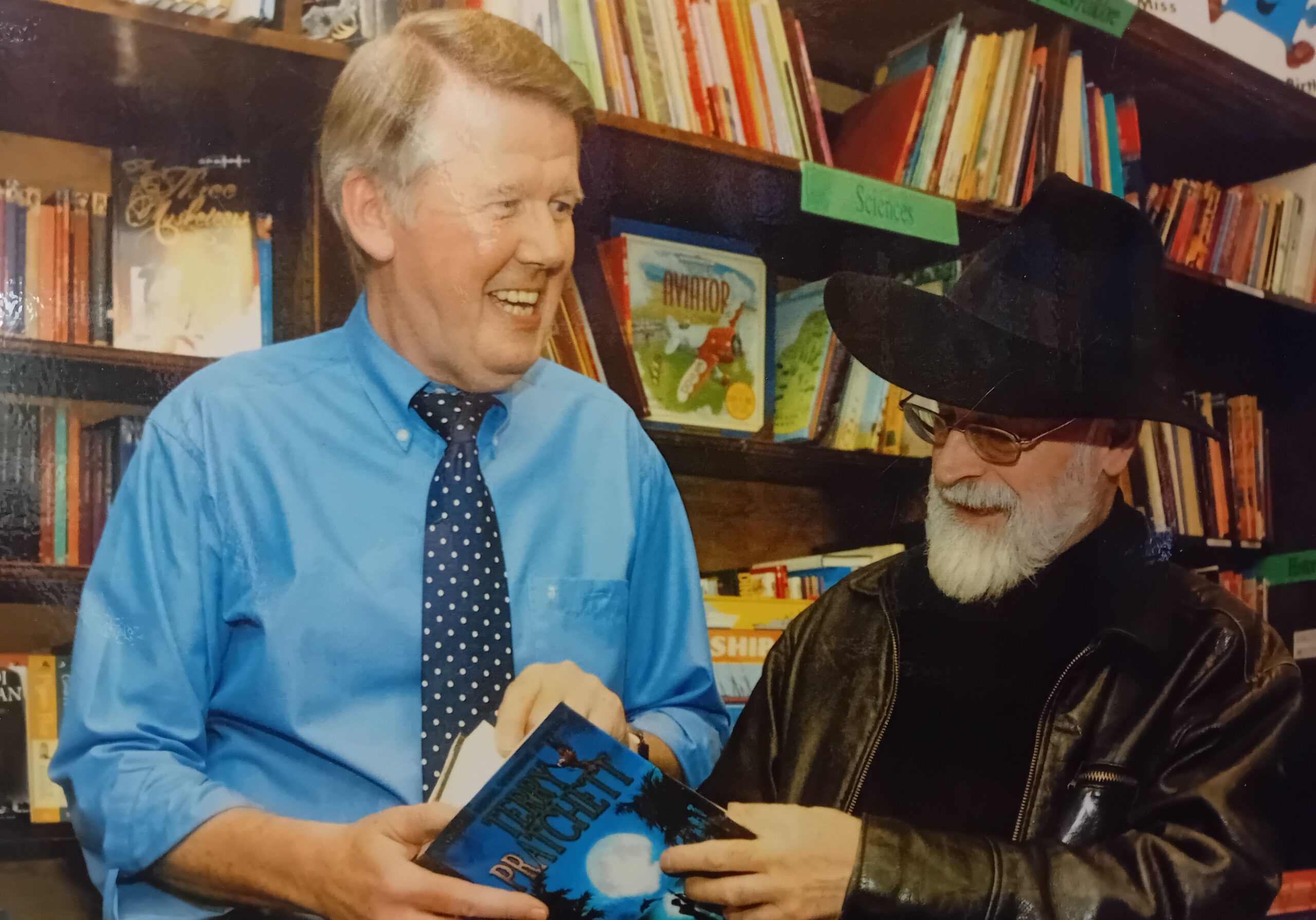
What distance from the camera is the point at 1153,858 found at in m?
1.06

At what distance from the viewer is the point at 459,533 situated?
3.64 feet

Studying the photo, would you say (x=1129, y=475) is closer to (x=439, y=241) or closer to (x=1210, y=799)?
(x=1210, y=799)

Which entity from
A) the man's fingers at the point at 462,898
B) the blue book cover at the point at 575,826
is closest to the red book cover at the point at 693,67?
the blue book cover at the point at 575,826

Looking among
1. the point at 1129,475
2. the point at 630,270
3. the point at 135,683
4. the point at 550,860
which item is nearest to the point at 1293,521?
the point at 1129,475

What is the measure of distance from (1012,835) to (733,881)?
13.4 inches

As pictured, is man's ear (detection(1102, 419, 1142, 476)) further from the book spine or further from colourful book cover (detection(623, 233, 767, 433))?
the book spine

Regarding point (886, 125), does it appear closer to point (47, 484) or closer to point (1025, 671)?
point (1025, 671)

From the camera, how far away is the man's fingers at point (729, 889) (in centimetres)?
99

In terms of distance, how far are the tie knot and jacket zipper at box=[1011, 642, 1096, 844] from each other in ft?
2.26

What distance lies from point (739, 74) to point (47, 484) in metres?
0.95

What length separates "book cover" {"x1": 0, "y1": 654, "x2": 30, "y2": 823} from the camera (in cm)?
101

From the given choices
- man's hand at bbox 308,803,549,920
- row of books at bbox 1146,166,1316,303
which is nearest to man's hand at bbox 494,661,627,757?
man's hand at bbox 308,803,549,920

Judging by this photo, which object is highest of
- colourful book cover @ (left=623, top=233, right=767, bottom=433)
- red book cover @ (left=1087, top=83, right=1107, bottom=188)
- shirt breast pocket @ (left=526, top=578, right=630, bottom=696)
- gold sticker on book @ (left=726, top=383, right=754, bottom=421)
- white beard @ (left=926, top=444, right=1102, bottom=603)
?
red book cover @ (left=1087, top=83, right=1107, bottom=188)

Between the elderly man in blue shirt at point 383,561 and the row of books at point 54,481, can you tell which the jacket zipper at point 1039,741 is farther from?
the row of books at point 54,481
